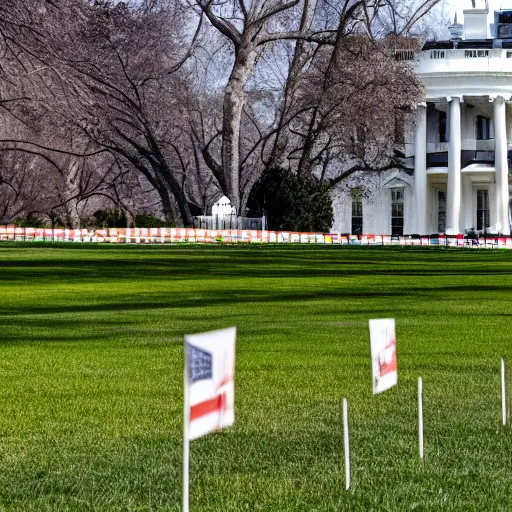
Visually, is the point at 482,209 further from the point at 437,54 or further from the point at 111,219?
the point at 111,219

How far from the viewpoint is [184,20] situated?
216 ft

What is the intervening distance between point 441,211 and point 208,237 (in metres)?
22.1

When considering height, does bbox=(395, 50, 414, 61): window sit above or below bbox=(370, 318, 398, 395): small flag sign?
above

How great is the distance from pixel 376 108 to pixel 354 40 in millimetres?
3236

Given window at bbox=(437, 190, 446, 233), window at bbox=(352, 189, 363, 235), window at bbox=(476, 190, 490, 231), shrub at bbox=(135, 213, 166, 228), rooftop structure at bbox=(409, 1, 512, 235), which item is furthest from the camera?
window at bbox=(352, 189, 363, 235)

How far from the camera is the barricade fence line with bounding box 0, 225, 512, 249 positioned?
70125mm

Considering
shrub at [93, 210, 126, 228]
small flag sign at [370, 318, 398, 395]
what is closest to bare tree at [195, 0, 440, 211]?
shrub at [93, 210, 126, 228]

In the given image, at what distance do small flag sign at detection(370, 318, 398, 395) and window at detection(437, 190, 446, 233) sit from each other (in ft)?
254

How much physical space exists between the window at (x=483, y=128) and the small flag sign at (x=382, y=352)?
82840 millimetres

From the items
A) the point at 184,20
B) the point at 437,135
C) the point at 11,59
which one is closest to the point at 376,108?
the point at 184,20

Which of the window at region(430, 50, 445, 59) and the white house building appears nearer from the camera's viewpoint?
the white house building

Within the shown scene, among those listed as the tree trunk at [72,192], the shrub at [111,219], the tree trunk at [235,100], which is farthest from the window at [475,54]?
the tree trunk at [235,100]

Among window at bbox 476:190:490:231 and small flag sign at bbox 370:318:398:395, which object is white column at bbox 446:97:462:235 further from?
small flag sign at bbox 370:318:398:395

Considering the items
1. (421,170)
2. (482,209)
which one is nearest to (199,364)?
(421,170)
